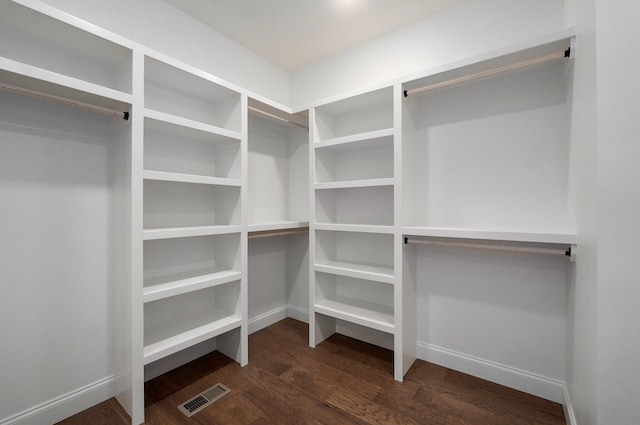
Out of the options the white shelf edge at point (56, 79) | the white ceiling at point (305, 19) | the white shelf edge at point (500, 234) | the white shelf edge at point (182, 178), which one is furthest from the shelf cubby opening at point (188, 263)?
the white ceiling at point (305, 19)

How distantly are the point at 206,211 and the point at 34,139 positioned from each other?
1120mm

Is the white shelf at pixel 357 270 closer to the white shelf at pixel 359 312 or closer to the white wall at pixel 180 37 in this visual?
the white shelf at pixel 359 312

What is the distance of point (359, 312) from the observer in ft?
7.55

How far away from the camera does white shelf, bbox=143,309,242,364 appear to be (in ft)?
5.65

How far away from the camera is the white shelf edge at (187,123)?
5.49 feet

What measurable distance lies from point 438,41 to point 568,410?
8.86 feet

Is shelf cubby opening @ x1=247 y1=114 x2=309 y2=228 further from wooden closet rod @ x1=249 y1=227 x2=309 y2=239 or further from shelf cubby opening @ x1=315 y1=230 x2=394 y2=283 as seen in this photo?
shelf cubby opening @ x1=315 y1=230 x2=394 y2=283

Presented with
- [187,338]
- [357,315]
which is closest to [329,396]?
[357,315]

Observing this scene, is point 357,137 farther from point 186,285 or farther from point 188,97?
point 186,285

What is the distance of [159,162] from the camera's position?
204 centimetres

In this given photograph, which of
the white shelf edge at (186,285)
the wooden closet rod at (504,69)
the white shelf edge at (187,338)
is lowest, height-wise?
the white shelf edge at (187,338)

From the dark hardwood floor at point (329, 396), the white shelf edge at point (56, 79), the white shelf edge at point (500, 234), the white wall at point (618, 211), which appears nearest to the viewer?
the white wall at point (618, 211)

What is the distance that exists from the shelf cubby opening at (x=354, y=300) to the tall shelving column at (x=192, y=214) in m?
0.76

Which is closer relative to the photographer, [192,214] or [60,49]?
[60,49]
